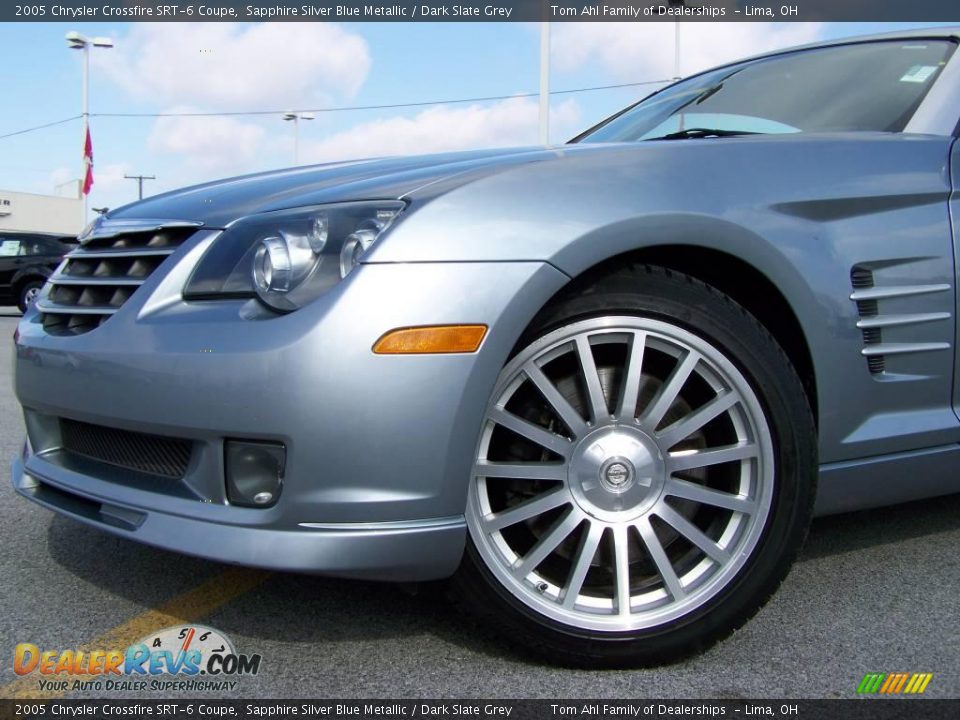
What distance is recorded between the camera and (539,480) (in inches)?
80.2

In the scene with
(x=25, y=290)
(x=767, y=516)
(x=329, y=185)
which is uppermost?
(x=25, y=290)

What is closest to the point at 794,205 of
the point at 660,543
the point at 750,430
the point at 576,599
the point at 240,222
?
the point at 750,430

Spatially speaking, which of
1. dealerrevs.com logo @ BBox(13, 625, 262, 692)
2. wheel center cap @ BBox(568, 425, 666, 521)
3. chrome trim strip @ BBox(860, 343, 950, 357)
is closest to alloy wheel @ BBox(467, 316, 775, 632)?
wheel center cap @ BBox(568, 425, 666, 521)

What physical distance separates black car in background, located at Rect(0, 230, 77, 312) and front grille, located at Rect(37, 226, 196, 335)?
46.2 ft

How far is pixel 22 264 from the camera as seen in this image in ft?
50.3

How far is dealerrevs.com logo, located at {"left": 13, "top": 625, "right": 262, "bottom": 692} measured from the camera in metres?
1.88

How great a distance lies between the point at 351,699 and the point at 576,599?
1.75 ft

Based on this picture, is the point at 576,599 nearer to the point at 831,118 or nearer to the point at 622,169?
the point at 622,169

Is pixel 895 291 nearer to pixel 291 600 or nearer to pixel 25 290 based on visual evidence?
pixel 291 600

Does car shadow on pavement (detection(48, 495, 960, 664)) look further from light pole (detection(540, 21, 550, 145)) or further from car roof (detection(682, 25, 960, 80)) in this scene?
light pole (detection(540, 21, 550, 145))

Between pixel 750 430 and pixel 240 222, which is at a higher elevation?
pixel 240 222

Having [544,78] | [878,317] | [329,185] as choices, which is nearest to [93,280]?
[329,185]

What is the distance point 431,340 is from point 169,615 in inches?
41.9

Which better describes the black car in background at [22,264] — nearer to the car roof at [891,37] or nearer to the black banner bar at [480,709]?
the car roof at [891,37]
